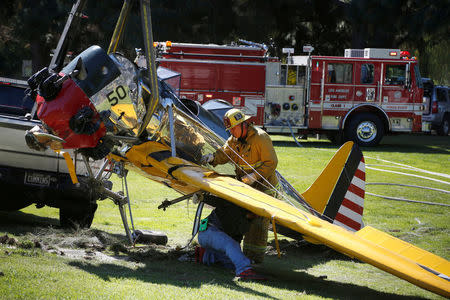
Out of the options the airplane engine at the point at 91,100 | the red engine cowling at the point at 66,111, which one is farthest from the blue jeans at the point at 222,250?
the red engine cowling at the point at 66,111

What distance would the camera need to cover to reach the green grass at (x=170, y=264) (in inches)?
206

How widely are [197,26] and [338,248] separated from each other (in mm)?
22610

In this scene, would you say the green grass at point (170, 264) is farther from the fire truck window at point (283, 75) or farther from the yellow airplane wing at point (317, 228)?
the fire truck window at point (283, 75)

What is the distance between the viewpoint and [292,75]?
69.3 feet

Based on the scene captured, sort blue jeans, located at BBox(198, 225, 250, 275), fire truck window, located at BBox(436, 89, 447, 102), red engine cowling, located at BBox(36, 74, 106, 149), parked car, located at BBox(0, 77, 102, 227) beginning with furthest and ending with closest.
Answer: fire truck window, located at BBox(436, 89, 447, 102)
parked car, located at BBox(0, 77, 102, 227)
blue jeans, located at BBox(198, 225, 250, 275)
red engine cowling, located at BBox(36, 74, 106, 149)

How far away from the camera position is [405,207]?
1125 cm

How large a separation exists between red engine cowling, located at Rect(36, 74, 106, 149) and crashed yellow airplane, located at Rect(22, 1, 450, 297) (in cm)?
1

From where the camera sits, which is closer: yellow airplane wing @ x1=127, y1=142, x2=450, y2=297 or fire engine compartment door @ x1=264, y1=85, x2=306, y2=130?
yellow airplane wing @ x1=127, y1=142, x2=450, y2=297

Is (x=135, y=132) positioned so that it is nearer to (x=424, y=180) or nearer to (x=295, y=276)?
(x=295, y=276)

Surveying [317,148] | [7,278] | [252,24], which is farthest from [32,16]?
[7,278]

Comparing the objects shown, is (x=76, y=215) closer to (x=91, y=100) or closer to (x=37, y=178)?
(x=37, y=178)

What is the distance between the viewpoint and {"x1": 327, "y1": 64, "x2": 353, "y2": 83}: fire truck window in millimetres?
20938

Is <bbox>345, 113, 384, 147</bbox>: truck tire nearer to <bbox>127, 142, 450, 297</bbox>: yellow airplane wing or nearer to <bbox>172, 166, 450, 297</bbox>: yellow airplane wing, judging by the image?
<bbox>127, 142, 450, 297</bbox>: yellow airplane wing

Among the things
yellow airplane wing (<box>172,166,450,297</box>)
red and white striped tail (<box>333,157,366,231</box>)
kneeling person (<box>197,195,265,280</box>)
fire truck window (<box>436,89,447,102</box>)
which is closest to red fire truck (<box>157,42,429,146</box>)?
fire truck window (<box>436,89,447,102</box>)
